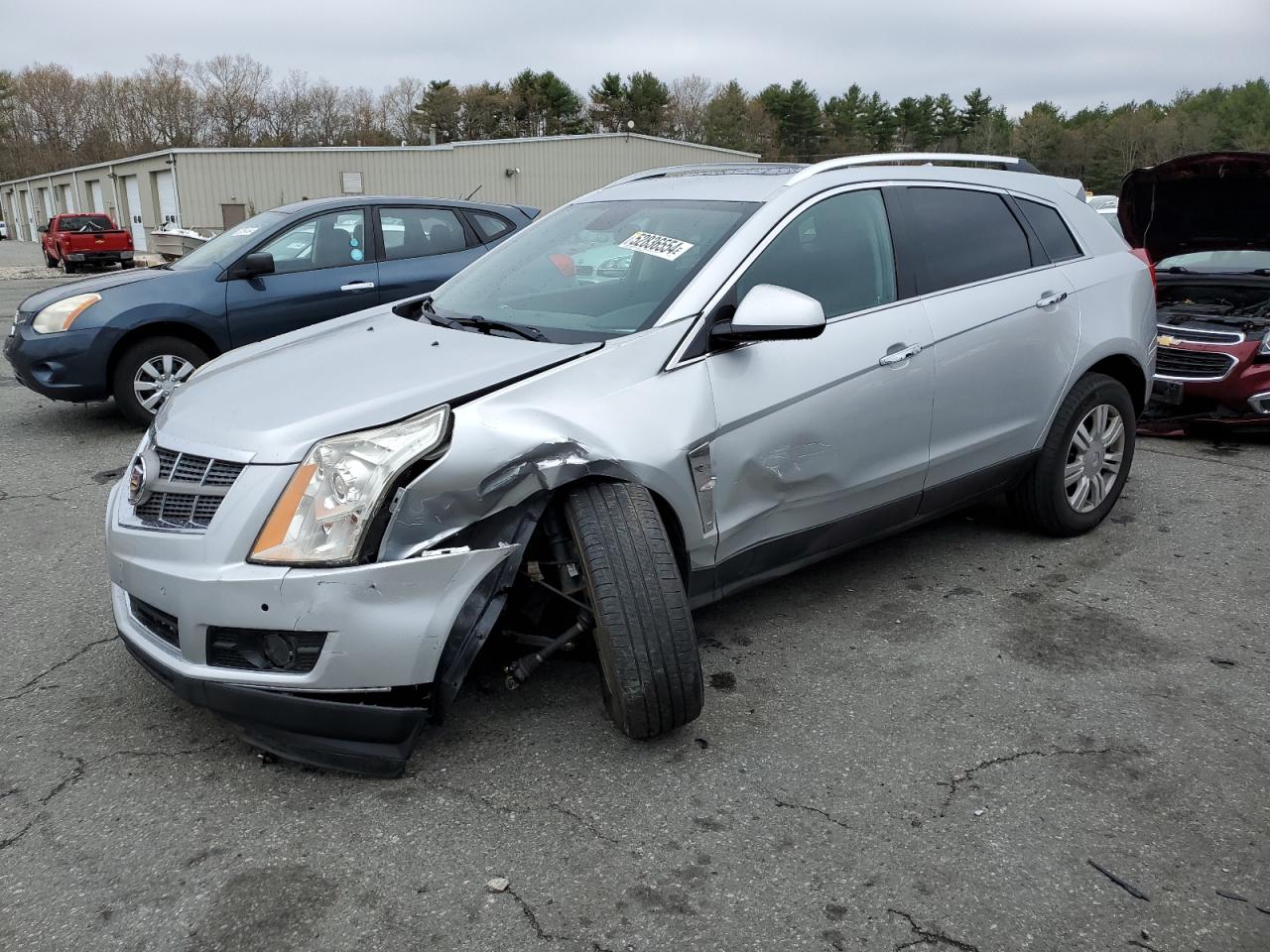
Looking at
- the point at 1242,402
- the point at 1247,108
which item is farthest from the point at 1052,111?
the point at 1242,402

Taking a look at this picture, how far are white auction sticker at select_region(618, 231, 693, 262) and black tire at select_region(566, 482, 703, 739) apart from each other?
102 cm

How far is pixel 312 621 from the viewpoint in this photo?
8.16 feet

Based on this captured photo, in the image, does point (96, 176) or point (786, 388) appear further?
point (96, 176)

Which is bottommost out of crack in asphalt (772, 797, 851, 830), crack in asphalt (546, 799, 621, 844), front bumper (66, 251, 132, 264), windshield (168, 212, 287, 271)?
crack in asphalt (772, 797, 851, 830)

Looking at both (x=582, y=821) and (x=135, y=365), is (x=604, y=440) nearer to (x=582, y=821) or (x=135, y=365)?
(x=582, y=821)

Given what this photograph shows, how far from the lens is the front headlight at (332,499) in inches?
98.8

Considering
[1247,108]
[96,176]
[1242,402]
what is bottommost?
[1242,402]

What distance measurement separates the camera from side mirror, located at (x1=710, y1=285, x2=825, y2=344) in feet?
9.97

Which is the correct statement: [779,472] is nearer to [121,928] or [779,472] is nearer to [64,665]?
[121,928]

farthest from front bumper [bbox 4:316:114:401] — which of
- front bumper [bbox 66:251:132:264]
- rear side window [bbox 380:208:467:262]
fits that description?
front bumper [bbox 66:251:132:264]

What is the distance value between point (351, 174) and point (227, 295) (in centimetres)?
3381

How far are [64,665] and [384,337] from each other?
1605mm

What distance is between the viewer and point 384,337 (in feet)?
11.1

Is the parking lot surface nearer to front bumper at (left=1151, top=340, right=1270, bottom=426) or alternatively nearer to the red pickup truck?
front bumper at (left=1151, top=340, right=1270, bottom=426)
